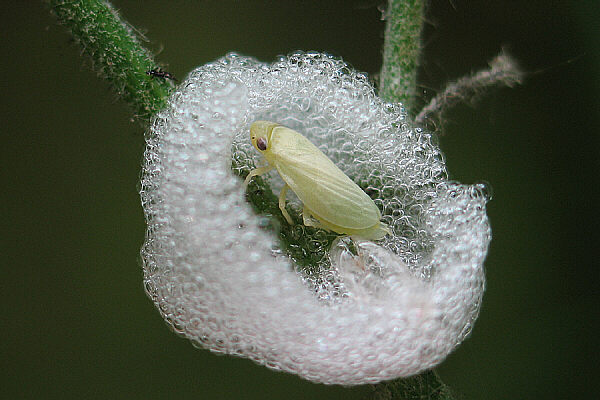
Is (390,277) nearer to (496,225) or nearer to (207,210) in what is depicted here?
(207,210)

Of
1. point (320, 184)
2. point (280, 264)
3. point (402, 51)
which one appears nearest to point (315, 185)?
point (320, 184)

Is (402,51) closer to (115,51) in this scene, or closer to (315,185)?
(315,185)

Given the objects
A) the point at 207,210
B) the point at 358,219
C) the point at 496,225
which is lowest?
the point at 207,210

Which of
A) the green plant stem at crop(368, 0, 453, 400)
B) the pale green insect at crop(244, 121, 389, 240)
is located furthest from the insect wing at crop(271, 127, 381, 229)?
the green plant stem at crop(368, 0, 453, 400)

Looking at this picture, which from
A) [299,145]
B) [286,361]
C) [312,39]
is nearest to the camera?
[286,361]

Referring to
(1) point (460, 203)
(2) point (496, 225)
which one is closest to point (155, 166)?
(1) point (460, 203)
